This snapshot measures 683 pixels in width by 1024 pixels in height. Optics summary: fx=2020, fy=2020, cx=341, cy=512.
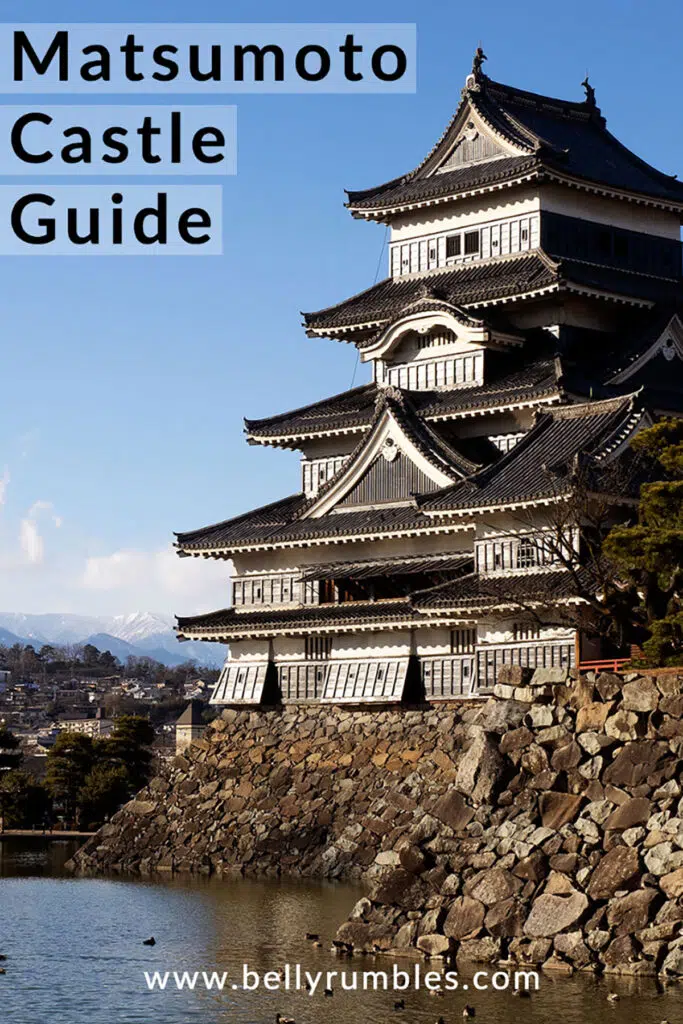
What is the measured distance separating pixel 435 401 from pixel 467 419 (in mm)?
1007

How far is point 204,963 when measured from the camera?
33.2 m

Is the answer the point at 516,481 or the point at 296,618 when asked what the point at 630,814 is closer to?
the point at 516,481

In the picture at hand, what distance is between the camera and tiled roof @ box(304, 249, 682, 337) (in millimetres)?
50531

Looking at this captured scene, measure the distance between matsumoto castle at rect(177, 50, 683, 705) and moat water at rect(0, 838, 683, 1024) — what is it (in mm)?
7102

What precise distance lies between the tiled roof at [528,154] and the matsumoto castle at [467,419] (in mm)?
76

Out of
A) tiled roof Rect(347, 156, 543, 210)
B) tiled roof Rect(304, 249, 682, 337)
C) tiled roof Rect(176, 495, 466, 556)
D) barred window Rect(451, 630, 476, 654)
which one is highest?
tiled roof Rect(347, 156, 543, 210)

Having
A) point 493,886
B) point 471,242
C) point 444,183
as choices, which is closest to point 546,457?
point 471,242

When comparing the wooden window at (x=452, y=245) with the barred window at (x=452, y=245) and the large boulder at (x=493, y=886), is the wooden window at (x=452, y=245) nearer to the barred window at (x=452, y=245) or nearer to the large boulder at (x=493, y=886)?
the barred window at (x=452, y=245)

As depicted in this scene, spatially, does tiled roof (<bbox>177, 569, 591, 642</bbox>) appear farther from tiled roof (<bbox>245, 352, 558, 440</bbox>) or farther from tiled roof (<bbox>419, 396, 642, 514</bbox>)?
tiled roof (<bbox>245, 352, 558, 440</bbox>)

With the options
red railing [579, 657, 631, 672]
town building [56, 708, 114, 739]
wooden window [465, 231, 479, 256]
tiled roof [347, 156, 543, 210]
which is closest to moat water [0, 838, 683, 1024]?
red railing [579, 657, 631, 672]

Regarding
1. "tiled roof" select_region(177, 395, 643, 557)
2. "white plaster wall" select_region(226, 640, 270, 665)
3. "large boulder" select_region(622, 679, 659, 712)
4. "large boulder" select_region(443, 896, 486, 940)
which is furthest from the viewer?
"white plaster wall" select_region(226, 640, 270, 665)

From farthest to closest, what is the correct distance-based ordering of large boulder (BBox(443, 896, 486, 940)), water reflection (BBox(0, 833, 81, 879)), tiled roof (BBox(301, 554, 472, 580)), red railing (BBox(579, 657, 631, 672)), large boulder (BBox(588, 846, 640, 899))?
water reflection (BBox(0, 833, 81, 879)) → tiled roof (BBox(301, 554, 472, 580)) → red railing (BBox(579, 657, 631, 672)) → large boulder (BBox(443, 896, 486, 940)) → large boulder (BBox(588, 846, 640, 899))

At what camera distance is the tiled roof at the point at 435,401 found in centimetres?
4931

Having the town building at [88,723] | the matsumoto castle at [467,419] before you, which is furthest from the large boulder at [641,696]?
the town building at [88,723]
